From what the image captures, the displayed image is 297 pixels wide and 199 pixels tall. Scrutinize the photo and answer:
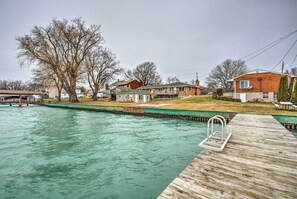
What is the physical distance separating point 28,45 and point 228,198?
35.5 metres

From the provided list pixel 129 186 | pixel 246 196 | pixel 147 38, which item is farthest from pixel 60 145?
pixel 147 38

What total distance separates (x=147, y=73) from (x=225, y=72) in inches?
1108

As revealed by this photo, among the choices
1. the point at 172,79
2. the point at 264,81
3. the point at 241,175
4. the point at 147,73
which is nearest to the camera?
the point at 241,175

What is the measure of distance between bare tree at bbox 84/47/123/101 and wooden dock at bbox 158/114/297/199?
1525 inches

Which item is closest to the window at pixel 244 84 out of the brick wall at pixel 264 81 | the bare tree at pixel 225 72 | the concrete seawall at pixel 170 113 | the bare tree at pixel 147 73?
the brick wall at pixel 264 81

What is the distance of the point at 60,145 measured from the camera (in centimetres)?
707

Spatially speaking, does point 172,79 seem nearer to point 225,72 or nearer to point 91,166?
point 225,72

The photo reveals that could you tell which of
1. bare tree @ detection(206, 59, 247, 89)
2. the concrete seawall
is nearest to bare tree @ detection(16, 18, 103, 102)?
the concrete seawall

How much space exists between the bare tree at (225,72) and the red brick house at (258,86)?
76.7 ft

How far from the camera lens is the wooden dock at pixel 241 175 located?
2.07 m

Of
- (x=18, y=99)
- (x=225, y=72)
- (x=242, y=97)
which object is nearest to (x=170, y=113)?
(x=242, y=97)

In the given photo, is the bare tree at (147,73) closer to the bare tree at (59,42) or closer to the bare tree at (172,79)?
the bare tree at (172,79)

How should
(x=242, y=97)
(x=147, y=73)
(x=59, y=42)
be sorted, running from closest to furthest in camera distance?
(x=242, y=97) → (x=59, y=42) → (x=147, y=73)

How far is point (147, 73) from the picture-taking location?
53531mm
